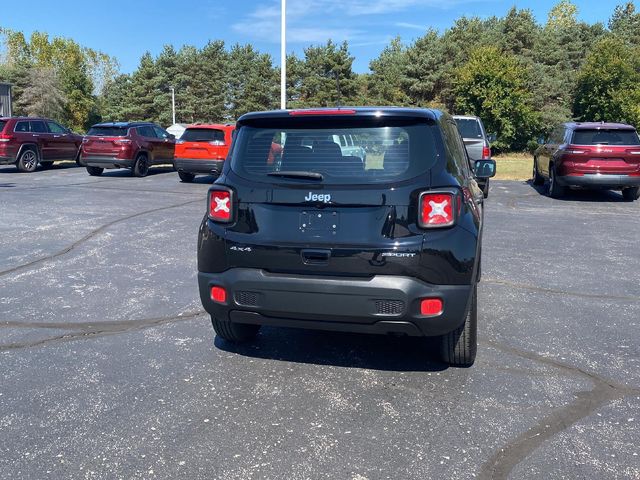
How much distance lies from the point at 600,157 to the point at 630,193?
145 cm

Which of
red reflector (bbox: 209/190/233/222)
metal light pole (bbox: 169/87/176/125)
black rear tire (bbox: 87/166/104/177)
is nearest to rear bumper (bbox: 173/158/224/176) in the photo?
black rear tire (bbox: 87/166/104/177)

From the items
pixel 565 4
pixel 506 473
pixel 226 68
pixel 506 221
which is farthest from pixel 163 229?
pixel 565 4

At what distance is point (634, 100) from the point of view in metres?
31.8

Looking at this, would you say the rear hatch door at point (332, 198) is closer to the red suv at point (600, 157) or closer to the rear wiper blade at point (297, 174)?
the rear wiper blade at point (297, 174)

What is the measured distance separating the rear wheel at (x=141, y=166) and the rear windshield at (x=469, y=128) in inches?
384

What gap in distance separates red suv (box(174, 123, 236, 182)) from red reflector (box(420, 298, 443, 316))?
13294 millimetres

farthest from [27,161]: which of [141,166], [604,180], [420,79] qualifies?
[420,79]

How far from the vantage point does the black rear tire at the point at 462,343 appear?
13.2ft

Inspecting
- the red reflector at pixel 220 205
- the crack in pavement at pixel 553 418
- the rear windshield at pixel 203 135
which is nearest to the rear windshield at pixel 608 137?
the rear windshield at pixel 203 135

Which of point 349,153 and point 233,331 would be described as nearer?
point 349,153

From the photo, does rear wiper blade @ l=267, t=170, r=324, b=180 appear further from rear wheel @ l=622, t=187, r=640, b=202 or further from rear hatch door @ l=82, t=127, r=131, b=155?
rear hatch door @ l=82, t=127, r=131, b=155

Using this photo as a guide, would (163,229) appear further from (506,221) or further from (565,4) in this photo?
(565,4)

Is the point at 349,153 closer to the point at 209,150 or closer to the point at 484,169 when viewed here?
the point at 484,169

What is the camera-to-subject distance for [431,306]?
3645mm
